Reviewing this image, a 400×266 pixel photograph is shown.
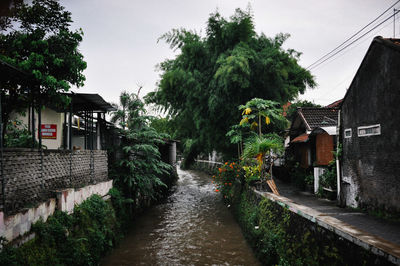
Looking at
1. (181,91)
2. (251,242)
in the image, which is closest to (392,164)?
(251,242)

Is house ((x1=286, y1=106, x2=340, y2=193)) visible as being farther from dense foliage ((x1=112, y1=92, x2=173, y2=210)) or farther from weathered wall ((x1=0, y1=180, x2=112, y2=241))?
weathered wall ((x1=0, y1=180, x2=112, y2=241))

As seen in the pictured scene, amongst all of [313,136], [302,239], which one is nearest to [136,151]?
[302,239]

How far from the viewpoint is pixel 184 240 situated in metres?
9.17

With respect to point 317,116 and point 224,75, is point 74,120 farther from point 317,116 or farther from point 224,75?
point 317,116

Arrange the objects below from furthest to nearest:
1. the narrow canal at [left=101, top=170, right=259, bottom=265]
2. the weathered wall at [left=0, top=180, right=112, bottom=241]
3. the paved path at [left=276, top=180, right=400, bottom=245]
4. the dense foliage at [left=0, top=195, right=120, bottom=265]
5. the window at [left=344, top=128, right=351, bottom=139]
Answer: the window at [left=344, top=128, right=351, bottom=139], the narrow canal at [left=101, top=170, right=259, bottom=265], the paved path at [left=276, top=180, right=400, bottom=245], the dense foliage at [left=0, top=195, right=120, bottom=265], the weathered wall at [left=0, top=180, right=112, bottom=241]

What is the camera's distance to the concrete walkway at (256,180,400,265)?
3.26m

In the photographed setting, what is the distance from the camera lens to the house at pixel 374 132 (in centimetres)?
675

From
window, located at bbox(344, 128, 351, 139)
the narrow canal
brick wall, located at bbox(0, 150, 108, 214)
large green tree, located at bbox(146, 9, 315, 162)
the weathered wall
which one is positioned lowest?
the narrow canal

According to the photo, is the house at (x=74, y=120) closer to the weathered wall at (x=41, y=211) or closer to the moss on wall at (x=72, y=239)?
the weathered wall at (x=41, y=211)

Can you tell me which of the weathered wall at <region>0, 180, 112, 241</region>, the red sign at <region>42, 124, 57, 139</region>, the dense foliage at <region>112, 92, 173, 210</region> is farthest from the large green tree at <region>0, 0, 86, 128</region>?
the red sign at <region>42, 124, 57, 139</region>

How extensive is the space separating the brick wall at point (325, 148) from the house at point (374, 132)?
2.04 meters

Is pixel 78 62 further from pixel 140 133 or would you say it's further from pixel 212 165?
pixel 212 165

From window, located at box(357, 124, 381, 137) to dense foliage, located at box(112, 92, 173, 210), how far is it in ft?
23.1

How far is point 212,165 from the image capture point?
32906 millimetres
